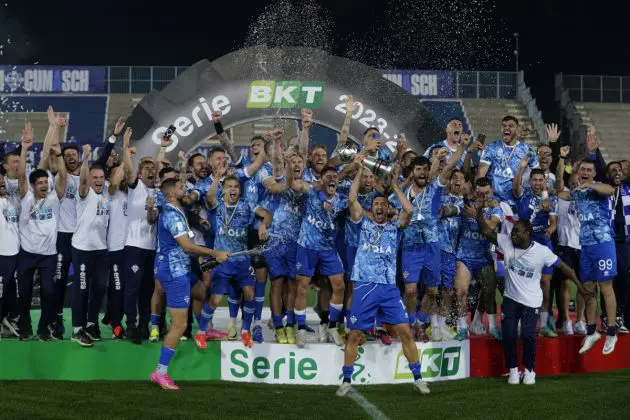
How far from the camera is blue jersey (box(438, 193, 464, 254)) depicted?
10695 mm

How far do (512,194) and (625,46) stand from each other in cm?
2299

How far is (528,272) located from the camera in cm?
992

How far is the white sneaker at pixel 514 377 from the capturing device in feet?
32.3

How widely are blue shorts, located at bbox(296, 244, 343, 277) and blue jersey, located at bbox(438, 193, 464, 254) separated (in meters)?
1.27

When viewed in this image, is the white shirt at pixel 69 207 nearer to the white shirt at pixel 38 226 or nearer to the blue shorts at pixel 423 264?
the white shirt at pixel 38 226

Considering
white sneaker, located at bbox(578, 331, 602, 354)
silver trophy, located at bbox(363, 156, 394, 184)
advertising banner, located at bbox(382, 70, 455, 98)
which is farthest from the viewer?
advertising banner, located at bbox(382, 70, 455, 98)

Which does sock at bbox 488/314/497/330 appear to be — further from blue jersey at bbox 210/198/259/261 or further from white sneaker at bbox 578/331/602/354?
blue jersey at bbox 210/198/259/261

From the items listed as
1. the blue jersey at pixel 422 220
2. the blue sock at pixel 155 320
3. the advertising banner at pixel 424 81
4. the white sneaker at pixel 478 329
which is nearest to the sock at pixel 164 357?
the blue sock at pixel 155 320

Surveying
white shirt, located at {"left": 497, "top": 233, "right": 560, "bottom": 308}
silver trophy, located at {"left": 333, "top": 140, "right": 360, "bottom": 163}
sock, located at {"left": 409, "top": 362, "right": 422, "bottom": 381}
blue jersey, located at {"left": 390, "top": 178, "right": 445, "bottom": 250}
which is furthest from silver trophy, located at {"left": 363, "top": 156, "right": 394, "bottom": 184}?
→ sock, located at {"left": 409, "top": 362, "right": 422, "bottom": 381}

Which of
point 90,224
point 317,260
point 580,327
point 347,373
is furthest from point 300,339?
point 580,327

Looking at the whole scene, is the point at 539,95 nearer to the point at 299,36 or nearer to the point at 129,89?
the point at 129,89

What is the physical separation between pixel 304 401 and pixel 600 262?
12.4 ft

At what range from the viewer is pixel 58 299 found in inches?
403

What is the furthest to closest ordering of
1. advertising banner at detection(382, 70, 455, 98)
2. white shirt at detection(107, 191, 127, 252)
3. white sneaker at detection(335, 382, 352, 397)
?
advertising banner at detection(382, 70, 455, 98)
white shirt at detection(107, 191, 127, 252)
white sneaker at detection(335, 382, 352, 397)
